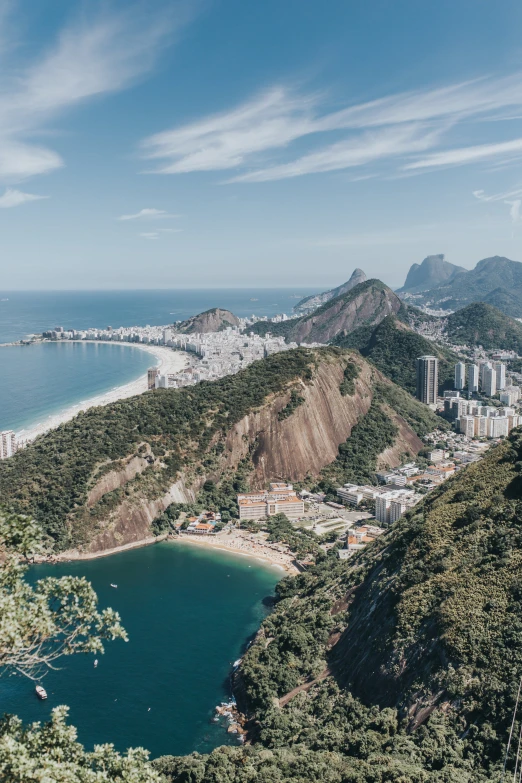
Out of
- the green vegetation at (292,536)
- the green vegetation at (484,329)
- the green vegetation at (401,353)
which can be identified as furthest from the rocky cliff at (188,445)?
the green vegetation at (484,329)

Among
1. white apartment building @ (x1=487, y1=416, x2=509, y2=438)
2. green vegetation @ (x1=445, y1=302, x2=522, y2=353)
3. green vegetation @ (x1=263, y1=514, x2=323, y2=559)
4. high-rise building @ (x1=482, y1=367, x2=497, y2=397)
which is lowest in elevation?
green vegetation @ (x1=263, y1=514, x2=323, y2=559)

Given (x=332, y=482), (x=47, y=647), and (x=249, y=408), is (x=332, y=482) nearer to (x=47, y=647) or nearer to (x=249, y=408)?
(x=249, y=408)

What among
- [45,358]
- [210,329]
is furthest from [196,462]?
[210,329]

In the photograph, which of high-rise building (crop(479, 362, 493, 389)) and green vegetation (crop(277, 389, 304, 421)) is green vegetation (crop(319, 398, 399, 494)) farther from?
high-rise building (crop(479, 362, 493, 389))

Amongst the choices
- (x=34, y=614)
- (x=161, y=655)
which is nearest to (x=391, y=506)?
(x=161, y=655)

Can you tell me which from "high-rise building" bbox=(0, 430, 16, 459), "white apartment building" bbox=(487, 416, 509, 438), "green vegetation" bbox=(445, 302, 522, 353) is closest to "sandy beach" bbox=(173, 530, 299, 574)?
"high-rise building" bbox=(0, 430, 16, 459)

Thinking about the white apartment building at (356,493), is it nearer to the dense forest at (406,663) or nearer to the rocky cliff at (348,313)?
the dense forest at (406,663)

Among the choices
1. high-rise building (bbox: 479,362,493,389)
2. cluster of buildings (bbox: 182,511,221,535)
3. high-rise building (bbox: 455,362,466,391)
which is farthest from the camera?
high-rise building (bbox: 479,362,493,389)
